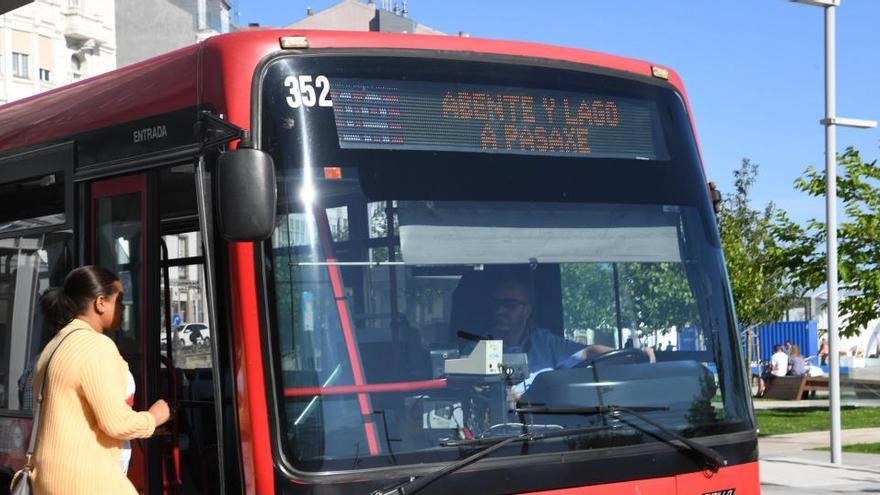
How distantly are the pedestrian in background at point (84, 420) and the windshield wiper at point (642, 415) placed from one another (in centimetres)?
139

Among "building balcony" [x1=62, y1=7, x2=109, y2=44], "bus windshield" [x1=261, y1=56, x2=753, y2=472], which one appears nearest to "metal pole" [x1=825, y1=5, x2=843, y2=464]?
"bus windshield" [x1=261, y1=56, x2=753, y2=472]

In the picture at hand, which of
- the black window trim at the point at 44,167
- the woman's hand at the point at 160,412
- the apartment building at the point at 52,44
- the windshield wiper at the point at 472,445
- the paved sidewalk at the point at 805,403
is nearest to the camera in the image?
the windshield wiper at the point at 472,445

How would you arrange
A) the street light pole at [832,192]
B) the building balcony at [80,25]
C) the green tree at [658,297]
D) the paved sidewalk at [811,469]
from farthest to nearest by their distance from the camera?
1. the building balcony at [80,25]
2. the street light pole at [832,192]
3. the paved sidewalk at [811,469]
4. the green tree at [658,297]

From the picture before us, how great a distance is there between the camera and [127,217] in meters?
6.12

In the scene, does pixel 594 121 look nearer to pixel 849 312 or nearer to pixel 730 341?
pixel 730 341

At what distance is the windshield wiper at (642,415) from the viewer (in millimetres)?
5281

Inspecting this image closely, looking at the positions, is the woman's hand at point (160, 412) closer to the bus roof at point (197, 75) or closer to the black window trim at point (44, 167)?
the bus roof at point (197, 75)

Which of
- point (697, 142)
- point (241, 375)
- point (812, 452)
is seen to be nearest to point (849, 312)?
point (812, 452)

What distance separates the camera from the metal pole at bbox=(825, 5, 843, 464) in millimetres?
16562

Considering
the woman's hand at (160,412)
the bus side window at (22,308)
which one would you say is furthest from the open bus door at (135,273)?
the woman's hand at (160,412)

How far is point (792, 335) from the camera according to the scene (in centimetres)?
5081

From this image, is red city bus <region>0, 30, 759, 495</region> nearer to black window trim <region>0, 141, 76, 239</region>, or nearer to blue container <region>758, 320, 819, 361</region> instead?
black window trim <region>0, 141, 76, 239</region>

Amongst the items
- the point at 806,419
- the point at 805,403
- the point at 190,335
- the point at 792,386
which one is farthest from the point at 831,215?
the point at 792,386

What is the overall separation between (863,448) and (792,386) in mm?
14187
